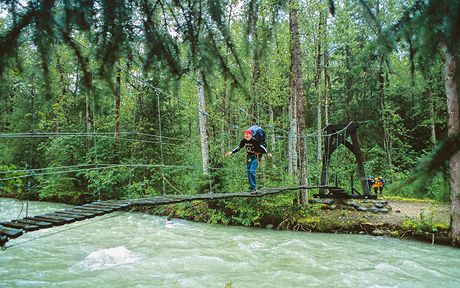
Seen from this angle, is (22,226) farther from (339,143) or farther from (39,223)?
(339,143)

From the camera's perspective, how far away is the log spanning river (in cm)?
395

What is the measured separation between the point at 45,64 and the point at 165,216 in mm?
8098

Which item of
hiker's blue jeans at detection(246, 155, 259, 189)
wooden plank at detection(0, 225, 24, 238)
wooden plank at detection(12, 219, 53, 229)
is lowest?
wooden plank at detection(0, 225, 24, 238)

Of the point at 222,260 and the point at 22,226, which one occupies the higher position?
the point at 22,226

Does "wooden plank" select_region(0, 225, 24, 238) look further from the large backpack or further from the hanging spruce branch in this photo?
the large backpack

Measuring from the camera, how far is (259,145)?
5.18 m

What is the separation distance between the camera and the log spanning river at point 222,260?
3.95 metres

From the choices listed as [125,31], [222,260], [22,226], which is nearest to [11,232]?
[22,226]

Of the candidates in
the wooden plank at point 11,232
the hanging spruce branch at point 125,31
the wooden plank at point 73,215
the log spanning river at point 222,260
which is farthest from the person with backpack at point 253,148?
the hanging spruce branch at point 125,31

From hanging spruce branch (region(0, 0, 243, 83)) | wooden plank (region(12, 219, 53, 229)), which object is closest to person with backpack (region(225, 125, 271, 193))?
wooden plank (region(12, 219, 53, 229))

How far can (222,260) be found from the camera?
15.7ft

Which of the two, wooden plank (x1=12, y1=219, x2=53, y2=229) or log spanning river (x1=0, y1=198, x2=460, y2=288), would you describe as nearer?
wooden plank (x1=12, y1=219, x2=53, y2=229)

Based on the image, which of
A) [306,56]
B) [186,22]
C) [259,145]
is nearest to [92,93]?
[186,22]

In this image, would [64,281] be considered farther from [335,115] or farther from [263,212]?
[335,115]
